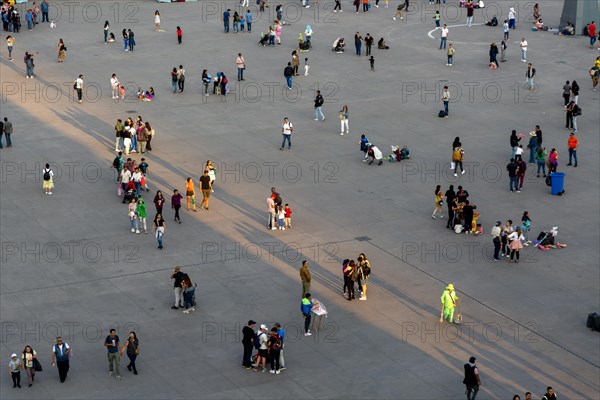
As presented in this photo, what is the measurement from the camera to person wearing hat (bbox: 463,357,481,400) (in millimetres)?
31812

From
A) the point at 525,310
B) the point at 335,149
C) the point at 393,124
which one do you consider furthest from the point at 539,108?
the point at 525,310

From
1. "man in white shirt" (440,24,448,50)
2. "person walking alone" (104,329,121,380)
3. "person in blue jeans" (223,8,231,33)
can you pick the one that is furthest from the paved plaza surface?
"person in blue jeans" (223,8,231,33)

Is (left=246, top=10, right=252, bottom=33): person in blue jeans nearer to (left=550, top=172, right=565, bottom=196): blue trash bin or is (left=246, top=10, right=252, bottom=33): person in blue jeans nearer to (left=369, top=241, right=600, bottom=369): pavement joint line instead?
(left=550, top=172, right=565, bottom=196): blue trash bin

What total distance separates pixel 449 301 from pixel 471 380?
494 centimetres

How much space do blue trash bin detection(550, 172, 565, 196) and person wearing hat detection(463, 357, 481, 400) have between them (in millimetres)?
17416

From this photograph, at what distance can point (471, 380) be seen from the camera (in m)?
31.9

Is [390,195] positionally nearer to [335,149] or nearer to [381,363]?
[335,149]

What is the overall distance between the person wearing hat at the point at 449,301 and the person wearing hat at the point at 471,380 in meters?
4.50

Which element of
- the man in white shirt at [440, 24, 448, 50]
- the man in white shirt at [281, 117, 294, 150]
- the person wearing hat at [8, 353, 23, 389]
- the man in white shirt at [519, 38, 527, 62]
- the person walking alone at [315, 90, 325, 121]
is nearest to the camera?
the person wearing hat at [8, 353, 23, 389]

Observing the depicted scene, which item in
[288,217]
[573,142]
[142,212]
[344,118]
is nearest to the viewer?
[142,212]

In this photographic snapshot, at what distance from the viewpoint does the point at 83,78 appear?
6444 cm

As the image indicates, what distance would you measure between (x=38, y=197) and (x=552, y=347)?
21.4m

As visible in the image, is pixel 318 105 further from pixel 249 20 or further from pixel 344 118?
pixel 249 20

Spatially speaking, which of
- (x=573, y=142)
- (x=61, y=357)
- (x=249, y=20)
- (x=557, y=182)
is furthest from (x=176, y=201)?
(x=249, y=20)
